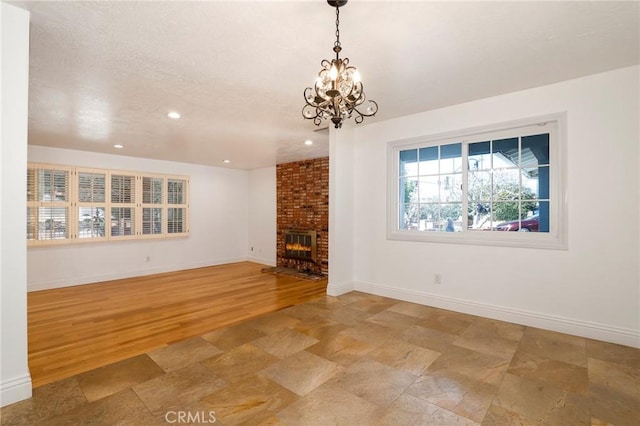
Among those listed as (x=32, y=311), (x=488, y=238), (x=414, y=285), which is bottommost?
(x=32, y=311)

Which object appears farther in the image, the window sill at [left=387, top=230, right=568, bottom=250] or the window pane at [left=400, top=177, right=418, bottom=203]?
the window pane at [left=400, top=177, right=418, bottom=203]

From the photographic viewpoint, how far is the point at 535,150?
131 inches

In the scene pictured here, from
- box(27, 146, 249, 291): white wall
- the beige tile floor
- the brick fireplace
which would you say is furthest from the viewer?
the brick fireplace

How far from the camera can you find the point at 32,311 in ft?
A: 13.1

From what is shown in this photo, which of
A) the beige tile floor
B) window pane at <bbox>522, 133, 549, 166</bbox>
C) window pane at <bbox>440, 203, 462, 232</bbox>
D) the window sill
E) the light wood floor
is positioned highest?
window pane at <bbox>522, 133, 549, 166</bbox>

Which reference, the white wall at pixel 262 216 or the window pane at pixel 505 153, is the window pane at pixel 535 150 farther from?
the white wall at pixel 262 216

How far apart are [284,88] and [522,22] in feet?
6.62

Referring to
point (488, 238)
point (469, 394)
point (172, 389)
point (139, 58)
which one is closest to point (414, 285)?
point (488, 238)

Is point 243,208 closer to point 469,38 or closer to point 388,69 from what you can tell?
point 388,69

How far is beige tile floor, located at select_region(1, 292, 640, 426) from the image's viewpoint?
186 cm

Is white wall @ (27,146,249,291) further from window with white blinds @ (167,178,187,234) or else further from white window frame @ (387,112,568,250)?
white window frame @ (387,112,568,250)

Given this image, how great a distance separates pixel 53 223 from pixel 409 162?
19.8ft

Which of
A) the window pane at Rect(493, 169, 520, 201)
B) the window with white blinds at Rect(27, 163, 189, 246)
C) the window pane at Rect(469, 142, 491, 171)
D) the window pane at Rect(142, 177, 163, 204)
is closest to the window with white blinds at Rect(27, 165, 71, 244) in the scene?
the window with white blinds at Rect(27, 163, 189, 246)

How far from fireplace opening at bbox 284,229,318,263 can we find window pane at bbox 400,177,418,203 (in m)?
2.50
